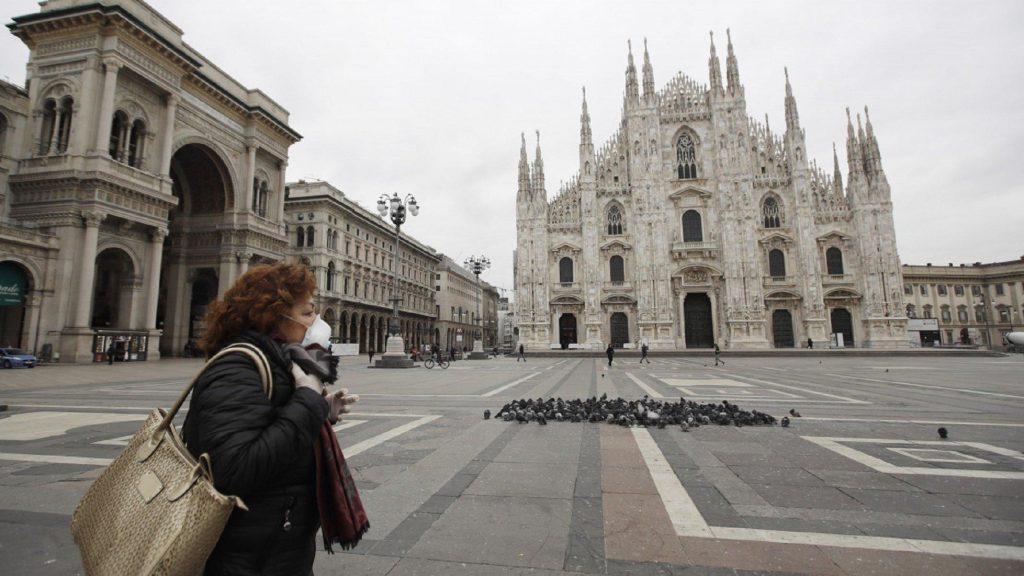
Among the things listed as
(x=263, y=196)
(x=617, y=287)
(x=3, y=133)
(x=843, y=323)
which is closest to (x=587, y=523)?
(x=3, y=133)

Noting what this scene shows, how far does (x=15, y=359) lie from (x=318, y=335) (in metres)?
27.3

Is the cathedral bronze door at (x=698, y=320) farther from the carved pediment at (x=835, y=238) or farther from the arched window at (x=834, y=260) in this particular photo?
the carved pediment at (x=835, y=238)

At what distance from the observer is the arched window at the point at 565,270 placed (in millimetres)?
42500

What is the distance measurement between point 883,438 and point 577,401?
14.4 ft

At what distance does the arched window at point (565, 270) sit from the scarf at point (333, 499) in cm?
4089

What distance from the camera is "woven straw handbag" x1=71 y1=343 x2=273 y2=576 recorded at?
1.39 meters

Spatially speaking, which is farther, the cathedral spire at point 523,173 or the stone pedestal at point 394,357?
the cathedral spire at point 523,173

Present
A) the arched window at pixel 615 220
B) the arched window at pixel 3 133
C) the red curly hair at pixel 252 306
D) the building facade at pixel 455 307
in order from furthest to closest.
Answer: the building facade at pixel 455 307, the arched window at pixel 615 220, the arched window at pixel 3 133, the red curly hair at pixel 252 306

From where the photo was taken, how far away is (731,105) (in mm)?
41031

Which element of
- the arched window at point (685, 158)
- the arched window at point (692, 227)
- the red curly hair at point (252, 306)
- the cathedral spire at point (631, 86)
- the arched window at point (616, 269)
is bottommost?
the red curly hair at point (252, 306)

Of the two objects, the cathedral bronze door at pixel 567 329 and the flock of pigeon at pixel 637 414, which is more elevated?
the cathedral bronze door at pixel 567 329

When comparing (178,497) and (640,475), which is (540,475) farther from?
(178,497)

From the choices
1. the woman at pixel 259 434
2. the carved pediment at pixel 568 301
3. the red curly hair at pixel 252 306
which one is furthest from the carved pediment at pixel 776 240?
the woman at pixel 259 434

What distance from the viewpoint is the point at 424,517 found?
3514 mm
